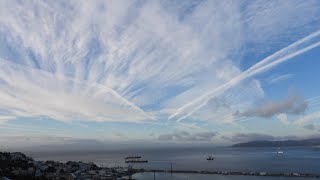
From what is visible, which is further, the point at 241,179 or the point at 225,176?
the point at 225,176

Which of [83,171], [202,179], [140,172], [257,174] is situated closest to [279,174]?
[257,174]

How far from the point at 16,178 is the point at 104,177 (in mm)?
19294

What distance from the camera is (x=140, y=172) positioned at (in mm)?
78562

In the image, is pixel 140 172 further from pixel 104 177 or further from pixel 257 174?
pixel 257 174

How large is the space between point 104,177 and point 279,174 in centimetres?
3463

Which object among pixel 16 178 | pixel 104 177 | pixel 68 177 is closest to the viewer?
pixel 16 178

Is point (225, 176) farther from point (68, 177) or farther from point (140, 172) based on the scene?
point (68, 177)

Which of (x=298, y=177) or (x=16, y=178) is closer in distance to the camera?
→ (x=16, y=178)

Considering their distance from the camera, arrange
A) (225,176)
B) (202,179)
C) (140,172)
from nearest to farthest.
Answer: (202,179) → (225,176) → (140,172)

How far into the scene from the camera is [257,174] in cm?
6781

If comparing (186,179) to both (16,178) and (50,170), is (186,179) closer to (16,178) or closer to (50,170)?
(50,170)

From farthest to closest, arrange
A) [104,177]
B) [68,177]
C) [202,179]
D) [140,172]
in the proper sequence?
1. [140,172]
2. [202,179]
3. [104,177]
4. [68,177]

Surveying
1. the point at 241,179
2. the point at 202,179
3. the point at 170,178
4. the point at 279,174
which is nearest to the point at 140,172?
the point at 170,178

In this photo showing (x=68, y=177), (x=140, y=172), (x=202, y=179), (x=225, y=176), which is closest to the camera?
(x=68, y=177)
